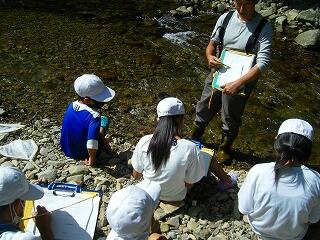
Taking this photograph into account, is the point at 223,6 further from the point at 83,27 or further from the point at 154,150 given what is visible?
the point at 154,150

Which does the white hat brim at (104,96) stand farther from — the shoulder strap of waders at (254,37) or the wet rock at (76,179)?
the shoulder strap of waders at (254,37)

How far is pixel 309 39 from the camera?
11.8 m

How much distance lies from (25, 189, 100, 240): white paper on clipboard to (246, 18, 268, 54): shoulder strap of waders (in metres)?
2.59

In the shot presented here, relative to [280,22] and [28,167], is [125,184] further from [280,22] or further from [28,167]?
[280,22]

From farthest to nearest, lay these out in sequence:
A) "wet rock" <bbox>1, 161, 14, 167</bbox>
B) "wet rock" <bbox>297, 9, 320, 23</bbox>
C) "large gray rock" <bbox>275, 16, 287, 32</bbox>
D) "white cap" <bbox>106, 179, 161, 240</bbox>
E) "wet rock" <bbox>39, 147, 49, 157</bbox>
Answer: "wet rock" <bbox>297, 9, 320, 23</bbox> < "large gray rock" <bbox>275, 16, 287, 32</bbox> < "wet rock" <bbox>39, 147, 49, 157</bbox> < "wet rock" <bbox>1, 161, 14, 167</bbox> < "white cap" <bbox>106, 179, 161, 240</bbox>

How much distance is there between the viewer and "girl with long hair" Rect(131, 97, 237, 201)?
14.9 ft

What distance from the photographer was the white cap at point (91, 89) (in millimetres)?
5371

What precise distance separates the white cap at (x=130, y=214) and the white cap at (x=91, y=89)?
2.26 meters

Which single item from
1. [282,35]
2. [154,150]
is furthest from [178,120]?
[282,35]

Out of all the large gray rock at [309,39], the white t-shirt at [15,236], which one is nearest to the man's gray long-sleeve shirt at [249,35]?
the white t-shirt at [15,236]

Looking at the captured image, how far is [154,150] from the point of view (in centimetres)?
457

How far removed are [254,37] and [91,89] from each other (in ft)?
7.00

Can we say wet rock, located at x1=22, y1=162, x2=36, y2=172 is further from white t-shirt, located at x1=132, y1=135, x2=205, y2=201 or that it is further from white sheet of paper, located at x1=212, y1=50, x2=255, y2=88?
white sheet of paper, located at x1=212, y1=50, x2=255, y2=88

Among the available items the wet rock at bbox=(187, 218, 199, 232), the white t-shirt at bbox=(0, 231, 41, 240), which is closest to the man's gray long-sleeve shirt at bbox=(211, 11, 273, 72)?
the wet rock at bbox=(187, 218, 199, 232)
